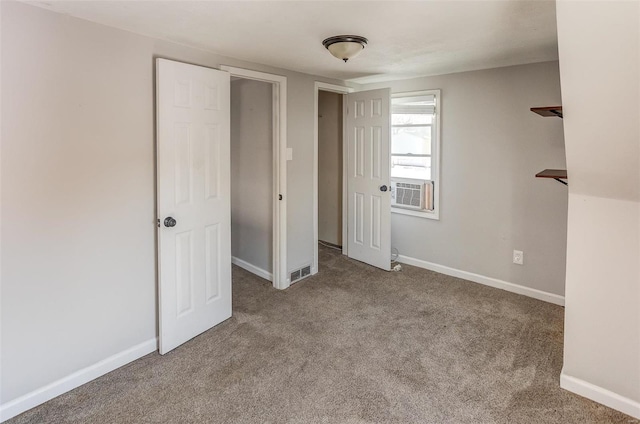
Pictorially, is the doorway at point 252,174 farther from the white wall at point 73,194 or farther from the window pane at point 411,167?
the window pane at point 411,167

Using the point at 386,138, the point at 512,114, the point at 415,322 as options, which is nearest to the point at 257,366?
the point at 415,322

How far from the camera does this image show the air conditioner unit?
4078mm

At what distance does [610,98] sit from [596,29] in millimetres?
359

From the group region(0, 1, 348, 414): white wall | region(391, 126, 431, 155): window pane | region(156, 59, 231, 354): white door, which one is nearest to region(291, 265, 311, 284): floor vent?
region(156, 59, 231, 354): white door

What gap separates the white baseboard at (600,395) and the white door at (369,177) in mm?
2118

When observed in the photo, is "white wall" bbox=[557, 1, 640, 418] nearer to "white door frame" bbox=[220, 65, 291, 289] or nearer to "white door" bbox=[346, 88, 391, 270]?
"white door" bbox=[346, 88, 391, 270]

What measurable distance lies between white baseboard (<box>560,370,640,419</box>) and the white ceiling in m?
2.01

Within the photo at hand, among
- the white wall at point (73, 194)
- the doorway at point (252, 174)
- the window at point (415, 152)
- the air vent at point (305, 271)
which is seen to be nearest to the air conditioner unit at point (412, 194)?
the window at point (415, 152)

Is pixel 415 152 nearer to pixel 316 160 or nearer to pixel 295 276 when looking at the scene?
pixel 316 160

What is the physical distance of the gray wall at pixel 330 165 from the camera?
4.88 meters

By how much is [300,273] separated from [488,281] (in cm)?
187

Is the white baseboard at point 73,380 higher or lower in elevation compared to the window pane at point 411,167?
lower

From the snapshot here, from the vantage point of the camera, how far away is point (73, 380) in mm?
2162

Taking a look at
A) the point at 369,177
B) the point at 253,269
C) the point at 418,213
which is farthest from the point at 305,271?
the point at 418,213
